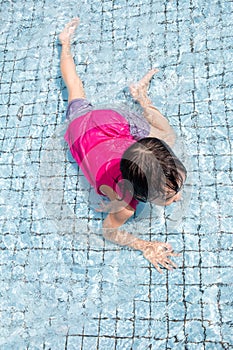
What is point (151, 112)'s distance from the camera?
3209mm

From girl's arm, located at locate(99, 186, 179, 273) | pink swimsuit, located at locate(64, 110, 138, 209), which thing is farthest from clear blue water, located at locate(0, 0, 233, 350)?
pink swimsuit, located at locate(64, 110, 138, 209)

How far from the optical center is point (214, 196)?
3.01 meters

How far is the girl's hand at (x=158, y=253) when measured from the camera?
2857 millimetres

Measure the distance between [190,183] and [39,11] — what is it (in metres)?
1.89

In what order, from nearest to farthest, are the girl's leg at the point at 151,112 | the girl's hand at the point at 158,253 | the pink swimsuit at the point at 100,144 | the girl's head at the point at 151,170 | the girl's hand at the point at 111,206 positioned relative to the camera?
the girl's head at the point at 151,170
the pink swimsuit at the point at 100,144
the girl's hand at the point at 111,206
the girl's hand at the point at 158,253
the girl's leg at the point at 151,112

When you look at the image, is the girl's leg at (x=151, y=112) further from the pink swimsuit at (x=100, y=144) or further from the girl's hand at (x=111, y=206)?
the girl's hand at (x=111, y=206)

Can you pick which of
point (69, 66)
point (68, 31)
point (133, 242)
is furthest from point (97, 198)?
point (68, 31)

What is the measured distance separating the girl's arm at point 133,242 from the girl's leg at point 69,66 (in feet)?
2.83

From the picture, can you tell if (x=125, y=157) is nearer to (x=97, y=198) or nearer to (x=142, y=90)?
(x=97, y=198)

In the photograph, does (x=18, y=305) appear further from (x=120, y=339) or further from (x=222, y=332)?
(x=222, y=332)

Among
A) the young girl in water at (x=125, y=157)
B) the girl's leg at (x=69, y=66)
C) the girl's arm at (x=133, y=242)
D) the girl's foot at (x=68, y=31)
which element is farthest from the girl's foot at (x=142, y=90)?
the girl's arm at (x=133, y=242)

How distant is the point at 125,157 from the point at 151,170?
0.19m

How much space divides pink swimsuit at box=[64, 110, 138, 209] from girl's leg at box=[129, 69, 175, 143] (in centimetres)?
26

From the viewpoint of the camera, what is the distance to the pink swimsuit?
8.49ft
